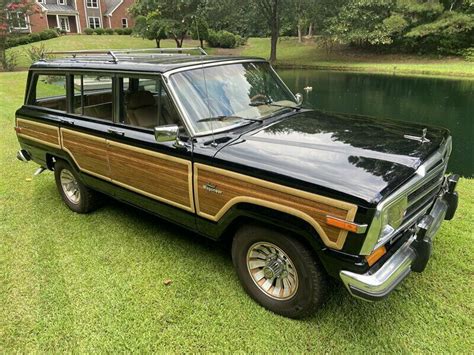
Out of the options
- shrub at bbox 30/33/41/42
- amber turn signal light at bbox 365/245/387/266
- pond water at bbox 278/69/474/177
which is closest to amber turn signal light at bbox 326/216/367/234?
amber turn signal light at bbox 365/245/387/266

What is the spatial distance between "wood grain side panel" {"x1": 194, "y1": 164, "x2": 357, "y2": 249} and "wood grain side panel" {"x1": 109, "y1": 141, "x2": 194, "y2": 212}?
158mm

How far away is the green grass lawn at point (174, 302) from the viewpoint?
2.94 meters

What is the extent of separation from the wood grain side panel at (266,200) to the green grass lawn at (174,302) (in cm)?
86

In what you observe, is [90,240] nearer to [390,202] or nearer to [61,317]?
[61,317]

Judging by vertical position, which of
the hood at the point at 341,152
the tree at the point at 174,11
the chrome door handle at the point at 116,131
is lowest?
the chrome door handle at the point at 116,131

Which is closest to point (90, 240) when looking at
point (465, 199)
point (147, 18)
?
point (465, 199)

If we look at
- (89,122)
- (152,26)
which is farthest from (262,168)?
(152,26)

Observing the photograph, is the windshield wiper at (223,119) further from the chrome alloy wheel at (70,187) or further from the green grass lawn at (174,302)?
the chrome alloy wheel at (70,187)

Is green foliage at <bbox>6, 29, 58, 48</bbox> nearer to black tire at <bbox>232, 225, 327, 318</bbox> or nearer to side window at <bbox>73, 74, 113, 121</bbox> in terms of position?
side window at <bbox>73, 74, 113, 121</bbox>

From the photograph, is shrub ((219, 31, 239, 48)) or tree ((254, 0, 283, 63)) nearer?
tree ((254, 0, 283, 63))

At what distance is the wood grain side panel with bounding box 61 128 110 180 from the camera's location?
4185 millimetres

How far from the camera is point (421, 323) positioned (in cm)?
304

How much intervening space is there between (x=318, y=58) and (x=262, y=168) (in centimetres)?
3477

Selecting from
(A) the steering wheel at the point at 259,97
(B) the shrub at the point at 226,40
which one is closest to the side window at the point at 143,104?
(A) the steering wheel at the point at 259,97
